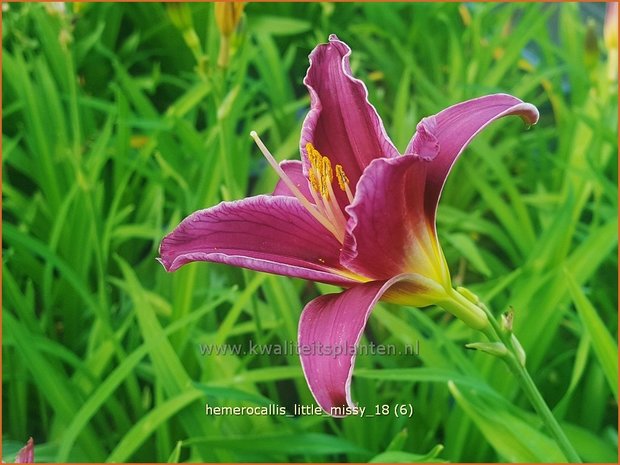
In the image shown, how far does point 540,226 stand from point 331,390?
574mm

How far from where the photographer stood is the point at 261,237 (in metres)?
0.29

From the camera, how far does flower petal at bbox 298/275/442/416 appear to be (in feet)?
0.79

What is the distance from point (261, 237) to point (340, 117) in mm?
62

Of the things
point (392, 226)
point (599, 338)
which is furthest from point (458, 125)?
point (599, 338)

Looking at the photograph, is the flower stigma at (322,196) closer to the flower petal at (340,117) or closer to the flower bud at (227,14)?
the flower petal at (340,117)

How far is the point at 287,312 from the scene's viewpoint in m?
0.54

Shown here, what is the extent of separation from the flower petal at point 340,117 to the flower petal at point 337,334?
5 centimetres


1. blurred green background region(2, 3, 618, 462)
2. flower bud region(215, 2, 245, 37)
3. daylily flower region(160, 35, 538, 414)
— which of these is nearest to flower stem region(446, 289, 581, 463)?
daylily flower region(160, 35, 538, 414)

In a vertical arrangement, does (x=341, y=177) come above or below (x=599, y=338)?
above

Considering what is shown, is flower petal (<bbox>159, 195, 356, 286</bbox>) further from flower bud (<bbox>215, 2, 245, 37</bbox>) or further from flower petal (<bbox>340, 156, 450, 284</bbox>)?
flower bud (<bbox>215, 2, 245, 37</bbox>)

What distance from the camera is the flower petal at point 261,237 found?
28 centimetres

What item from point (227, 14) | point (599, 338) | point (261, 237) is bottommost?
point (599, 338)

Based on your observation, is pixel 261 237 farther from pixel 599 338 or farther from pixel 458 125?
pixel 599 338


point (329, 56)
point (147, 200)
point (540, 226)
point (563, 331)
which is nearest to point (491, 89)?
point (540, 226)
